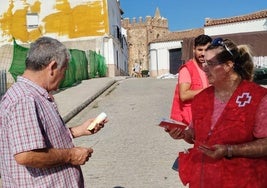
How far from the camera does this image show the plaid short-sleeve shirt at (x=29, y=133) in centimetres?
254

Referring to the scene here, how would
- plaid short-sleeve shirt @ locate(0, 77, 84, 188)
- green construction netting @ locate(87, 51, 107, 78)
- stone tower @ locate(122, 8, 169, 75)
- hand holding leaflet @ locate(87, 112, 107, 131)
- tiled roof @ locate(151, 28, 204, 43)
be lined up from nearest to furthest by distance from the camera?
plaid short-sleeve shirt @ locate(0, 77, 84, 188) → hand holding leaflet @ locate(87, 112, 107, 131) → green construction netting @ locate(87, 51, 107, 78) → tiled roof @ locate(151, 28, 204, 43) → stone tower @ locate(122, 8, 169, 75)

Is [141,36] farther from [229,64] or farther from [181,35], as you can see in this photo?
[229,64]

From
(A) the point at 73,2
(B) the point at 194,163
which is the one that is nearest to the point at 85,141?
(B) the point at 194,163

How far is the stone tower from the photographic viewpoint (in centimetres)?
6638

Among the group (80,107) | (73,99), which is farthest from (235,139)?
(73,99)

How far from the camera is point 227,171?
2785mm

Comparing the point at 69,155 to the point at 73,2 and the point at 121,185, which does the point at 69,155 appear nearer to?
the point at 121,185

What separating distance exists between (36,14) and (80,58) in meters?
13.6

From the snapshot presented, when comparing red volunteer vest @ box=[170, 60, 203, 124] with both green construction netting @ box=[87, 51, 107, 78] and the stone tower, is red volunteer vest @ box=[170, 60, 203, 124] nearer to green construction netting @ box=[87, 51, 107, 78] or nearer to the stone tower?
green construction netting @ box=[87, 51, 107, 78]

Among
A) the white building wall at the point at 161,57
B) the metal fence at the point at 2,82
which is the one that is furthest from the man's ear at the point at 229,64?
the white building wall at the point at 161,57

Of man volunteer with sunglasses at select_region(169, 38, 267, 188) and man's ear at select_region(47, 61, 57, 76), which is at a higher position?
man's ear at select_region(47, 61, 57, 76)

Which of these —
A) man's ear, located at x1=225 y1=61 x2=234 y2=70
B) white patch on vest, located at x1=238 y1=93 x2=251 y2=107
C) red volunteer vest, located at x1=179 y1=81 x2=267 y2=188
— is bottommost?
red volunteer vest, located at x1=179 y1=81 x2=267 y2=188

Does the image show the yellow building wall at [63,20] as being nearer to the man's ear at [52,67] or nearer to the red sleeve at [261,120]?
the man's ear at [52,67]

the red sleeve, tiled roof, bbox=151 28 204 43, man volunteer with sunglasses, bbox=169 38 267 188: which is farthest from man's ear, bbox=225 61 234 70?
tiled roof, bbox=151 28 204 43
